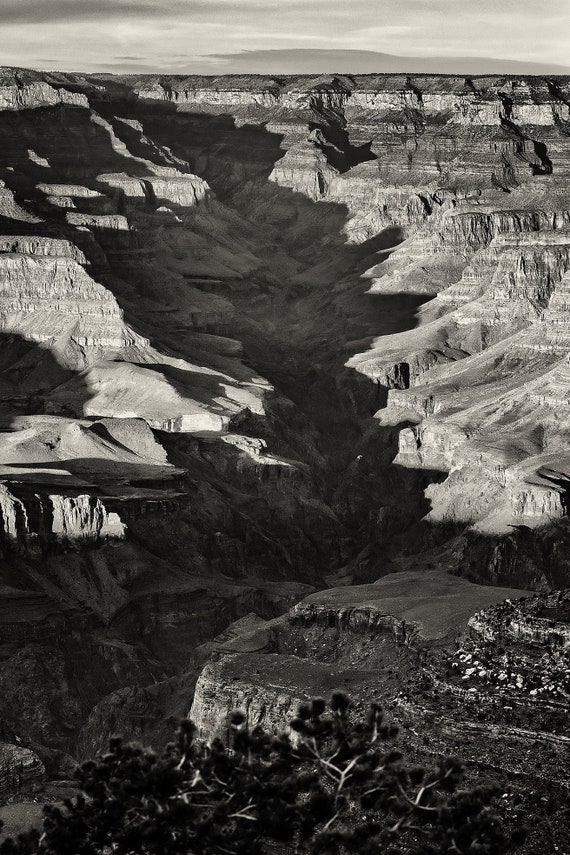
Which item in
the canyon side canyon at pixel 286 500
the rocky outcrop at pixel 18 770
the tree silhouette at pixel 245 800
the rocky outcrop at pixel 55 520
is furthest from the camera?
the rocky outcrop at pixel 55 520

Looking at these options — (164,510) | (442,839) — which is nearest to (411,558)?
(164,510)

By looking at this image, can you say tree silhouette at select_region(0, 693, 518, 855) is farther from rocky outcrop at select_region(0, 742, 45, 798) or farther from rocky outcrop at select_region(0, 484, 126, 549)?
rocky outcrop at select_region(0, 484, 126, 549)

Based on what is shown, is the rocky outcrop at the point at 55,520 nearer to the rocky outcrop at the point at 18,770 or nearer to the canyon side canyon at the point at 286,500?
the canyon side canyon at the point at 286,500

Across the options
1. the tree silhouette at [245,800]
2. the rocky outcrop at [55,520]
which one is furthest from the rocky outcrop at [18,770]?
the rocky outcrop at [55,520]

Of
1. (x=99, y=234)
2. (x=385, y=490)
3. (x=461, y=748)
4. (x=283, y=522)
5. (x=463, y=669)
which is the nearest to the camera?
(x=461, y=748)

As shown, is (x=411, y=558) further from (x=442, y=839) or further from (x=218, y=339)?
(x=442, y=839)

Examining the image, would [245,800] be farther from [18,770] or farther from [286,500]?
[286,500]

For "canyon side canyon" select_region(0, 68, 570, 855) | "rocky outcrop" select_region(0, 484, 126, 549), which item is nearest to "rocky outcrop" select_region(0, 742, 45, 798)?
"canyon side canyon" select_region(0, 68, 570, 855)

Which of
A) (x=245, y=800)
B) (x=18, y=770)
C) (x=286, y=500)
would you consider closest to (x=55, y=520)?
(x=286, y=500)
